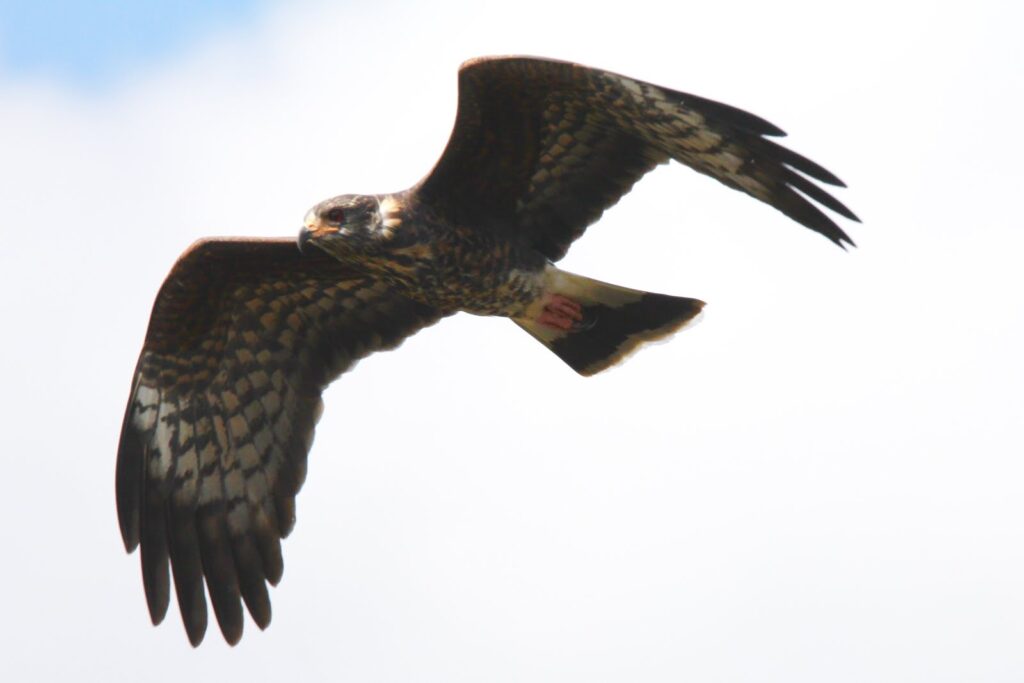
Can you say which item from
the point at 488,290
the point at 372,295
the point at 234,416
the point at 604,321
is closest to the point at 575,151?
the point at 488,290

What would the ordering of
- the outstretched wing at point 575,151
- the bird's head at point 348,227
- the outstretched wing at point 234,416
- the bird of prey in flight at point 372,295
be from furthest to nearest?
1. the outstretched wing at point 234,416
2. the bird's head at point 348,227
3. the bird of prey in flight at point 372,295
4. the outstretched wing at point 575,151

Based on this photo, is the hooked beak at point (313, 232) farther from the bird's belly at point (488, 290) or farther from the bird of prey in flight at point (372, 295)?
the bird's belly at point (488, 290)

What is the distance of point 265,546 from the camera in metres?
9.54

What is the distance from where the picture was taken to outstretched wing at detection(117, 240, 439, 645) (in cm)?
941

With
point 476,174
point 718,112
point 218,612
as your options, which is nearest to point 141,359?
point 218,612

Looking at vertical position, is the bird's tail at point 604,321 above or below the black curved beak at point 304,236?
below

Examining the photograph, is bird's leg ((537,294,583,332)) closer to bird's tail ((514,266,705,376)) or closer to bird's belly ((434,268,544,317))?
bird's tail ((514,266,705,376))

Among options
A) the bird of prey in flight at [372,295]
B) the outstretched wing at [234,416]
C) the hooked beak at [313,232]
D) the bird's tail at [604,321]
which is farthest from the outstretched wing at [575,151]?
the outstretched wing at [234,416]

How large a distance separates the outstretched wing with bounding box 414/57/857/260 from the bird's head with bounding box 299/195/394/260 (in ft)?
0.74

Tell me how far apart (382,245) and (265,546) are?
5.86 feet

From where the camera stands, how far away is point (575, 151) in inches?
339

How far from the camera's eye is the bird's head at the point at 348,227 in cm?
859

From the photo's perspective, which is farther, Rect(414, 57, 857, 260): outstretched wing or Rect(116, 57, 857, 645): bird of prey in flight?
Rect(116, 57, 857, 645): bird of prey in flight

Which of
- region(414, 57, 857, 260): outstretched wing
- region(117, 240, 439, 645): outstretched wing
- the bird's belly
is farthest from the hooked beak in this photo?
region(117, 240, 439, 645): outstretched wing
